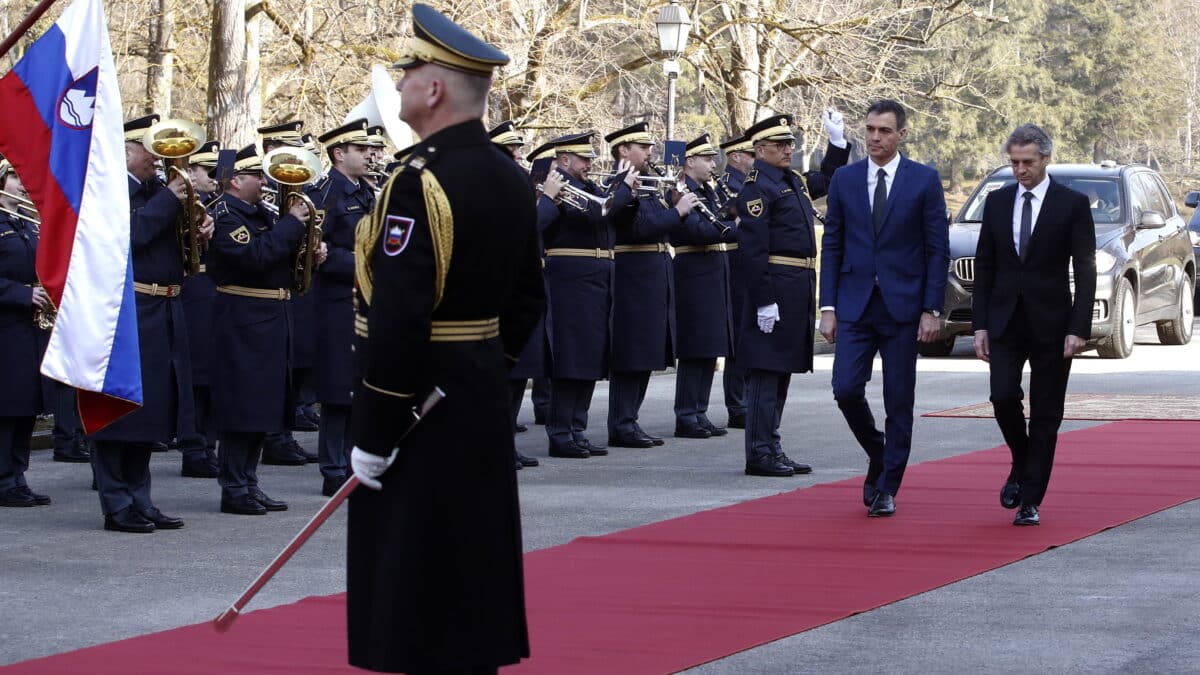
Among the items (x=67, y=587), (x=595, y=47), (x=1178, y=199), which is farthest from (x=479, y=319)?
(x=1178, y=199)

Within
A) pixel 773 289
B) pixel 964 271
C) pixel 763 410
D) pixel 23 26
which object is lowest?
pixel 763 410

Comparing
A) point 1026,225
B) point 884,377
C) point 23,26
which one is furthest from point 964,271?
point 23,26

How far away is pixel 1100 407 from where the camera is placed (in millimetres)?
15273

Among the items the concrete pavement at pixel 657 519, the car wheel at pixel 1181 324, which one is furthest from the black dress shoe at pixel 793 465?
the car wheel at pixel 1181 324

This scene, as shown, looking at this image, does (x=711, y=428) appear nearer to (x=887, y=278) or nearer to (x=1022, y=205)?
(x=887, y=278)

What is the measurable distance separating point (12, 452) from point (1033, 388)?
17.4 ft

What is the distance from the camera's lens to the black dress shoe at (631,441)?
13242mm

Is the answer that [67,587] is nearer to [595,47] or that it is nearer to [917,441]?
[917,441]

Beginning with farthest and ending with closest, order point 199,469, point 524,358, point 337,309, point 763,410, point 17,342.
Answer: point 524,358
point 199,469
point 763,410
point 337,309
point 17,342

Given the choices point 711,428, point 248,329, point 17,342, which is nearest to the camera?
point 248,329

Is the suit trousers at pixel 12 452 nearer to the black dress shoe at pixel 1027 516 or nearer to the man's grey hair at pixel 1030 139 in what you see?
the black dress shoe at pixel 1027 516

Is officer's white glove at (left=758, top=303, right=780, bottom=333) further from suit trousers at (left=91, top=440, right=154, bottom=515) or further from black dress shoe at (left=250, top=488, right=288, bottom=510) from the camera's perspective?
suit trousers at (left=91, top=440, right=154, bottom=515)

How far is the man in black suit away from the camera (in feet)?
30.7

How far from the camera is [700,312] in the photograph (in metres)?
13.9
